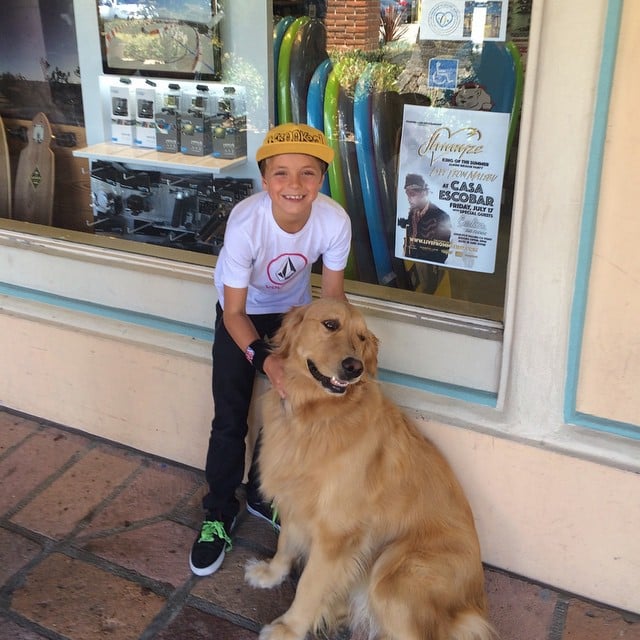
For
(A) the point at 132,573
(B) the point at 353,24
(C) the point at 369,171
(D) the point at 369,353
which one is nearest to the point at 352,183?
(C) the point at 369,171

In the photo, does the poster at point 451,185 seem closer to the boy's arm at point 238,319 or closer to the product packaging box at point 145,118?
the boy's arm at point 238,319

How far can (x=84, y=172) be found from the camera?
12.3 feet

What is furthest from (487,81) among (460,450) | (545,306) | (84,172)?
(84,172)

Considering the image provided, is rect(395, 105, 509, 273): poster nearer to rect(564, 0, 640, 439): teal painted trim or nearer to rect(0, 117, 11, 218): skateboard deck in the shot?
rect(564, 0, 640, 439): teal painted trim

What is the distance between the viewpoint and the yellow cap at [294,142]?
6.91ft

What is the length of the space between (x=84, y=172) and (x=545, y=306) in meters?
2.74

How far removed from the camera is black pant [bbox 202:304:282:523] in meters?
2.54

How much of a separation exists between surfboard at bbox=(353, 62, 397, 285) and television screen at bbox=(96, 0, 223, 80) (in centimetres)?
81

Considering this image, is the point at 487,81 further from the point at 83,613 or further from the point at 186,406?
the point at 83,613

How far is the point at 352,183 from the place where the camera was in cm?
305

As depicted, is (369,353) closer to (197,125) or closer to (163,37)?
(197,125)

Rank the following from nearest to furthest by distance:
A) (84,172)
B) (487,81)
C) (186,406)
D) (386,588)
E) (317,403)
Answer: (386,588) < (317,403) < (487,81) < (186,406) < (84,172)

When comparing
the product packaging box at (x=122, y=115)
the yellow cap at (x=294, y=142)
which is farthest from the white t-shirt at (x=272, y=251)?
the product packaging box at (x=122, y=115)

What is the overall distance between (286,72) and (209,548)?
2156mm
